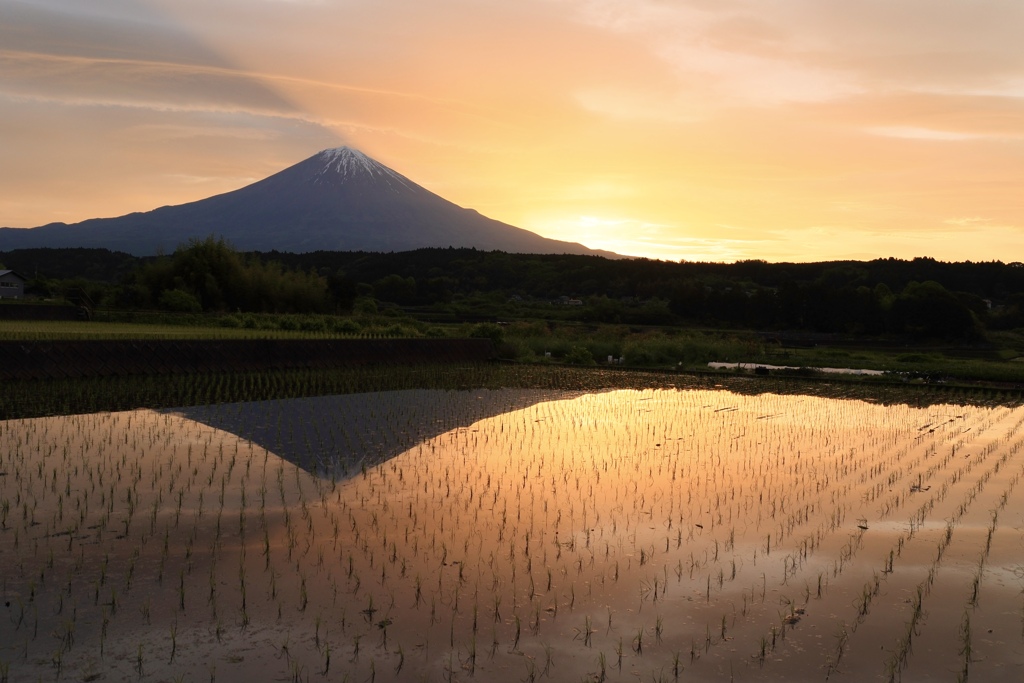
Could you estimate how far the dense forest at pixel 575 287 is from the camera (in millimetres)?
35719

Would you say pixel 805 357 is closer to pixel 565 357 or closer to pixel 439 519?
pixel 565 357

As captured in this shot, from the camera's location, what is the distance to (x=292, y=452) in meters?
9.82

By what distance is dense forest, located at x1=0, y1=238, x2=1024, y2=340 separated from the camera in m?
35.7

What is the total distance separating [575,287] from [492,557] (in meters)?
69.7

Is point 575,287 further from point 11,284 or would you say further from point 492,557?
point 492,557

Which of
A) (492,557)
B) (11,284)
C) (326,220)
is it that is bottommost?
(492,557)

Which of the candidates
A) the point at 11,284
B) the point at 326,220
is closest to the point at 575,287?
the point at 11,284

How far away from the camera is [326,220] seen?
130750mm

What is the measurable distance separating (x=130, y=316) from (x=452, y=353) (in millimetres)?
11526

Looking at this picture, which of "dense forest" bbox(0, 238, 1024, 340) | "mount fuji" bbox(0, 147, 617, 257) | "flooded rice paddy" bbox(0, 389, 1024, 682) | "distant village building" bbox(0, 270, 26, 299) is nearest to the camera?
"flooded rice paddy" bbox(0, 389, 1024, 682)

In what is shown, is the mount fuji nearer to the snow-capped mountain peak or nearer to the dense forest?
the snow-capped mountain peak

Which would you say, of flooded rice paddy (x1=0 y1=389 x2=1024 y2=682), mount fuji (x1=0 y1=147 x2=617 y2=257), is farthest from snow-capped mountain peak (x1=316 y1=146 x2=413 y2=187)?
flooded rice paddy (x1=0 y1=389 x2=1024 y2=682)

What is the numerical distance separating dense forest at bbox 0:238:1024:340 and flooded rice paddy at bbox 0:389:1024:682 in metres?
25.1

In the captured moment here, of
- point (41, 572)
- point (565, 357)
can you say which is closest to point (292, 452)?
point (41, 572)
